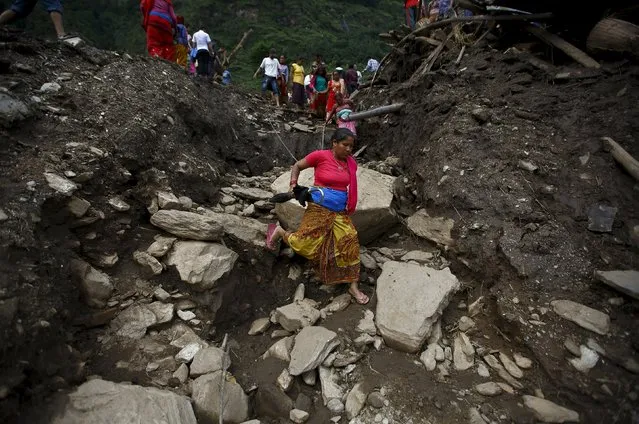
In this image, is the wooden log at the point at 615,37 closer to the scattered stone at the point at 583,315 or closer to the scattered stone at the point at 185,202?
the scattered stone at the point at 583,315

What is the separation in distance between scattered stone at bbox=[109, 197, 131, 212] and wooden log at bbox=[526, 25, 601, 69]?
515 centimetres

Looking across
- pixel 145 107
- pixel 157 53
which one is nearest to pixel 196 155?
pixel 145 107

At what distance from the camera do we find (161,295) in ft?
9.31

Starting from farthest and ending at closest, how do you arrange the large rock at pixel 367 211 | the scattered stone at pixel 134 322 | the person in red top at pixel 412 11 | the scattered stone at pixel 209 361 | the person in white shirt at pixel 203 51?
the person in red top at pixel 412 11 → the person in white shirt at pixel 203 51 → the large rock at pixel 367 211 → the scattered stone at pixel 134 322 → the scattered stone at pixel 209 361

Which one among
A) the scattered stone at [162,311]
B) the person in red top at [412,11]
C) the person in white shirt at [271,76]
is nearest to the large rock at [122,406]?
the scattered stone at [162,311]

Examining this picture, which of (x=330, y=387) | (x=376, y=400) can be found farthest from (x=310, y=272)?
(x=376, y=400)

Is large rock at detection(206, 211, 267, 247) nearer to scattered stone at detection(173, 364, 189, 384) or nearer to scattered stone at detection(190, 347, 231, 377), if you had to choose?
scattered stone at detection(190, 347, 231, 377)

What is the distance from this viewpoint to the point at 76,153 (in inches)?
125

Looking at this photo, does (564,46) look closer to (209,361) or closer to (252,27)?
(209,361)

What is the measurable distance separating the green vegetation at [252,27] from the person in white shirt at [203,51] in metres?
13.7

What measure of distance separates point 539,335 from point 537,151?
1933 millimetres

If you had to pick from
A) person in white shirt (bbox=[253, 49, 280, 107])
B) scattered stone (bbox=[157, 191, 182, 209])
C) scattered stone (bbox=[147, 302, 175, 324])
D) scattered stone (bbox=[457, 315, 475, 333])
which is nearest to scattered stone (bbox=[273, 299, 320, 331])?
scattered stone (bbox=[147, 302, 175, 324])

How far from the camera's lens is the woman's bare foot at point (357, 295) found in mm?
3162

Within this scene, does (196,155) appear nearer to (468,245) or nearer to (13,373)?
(13,373)
